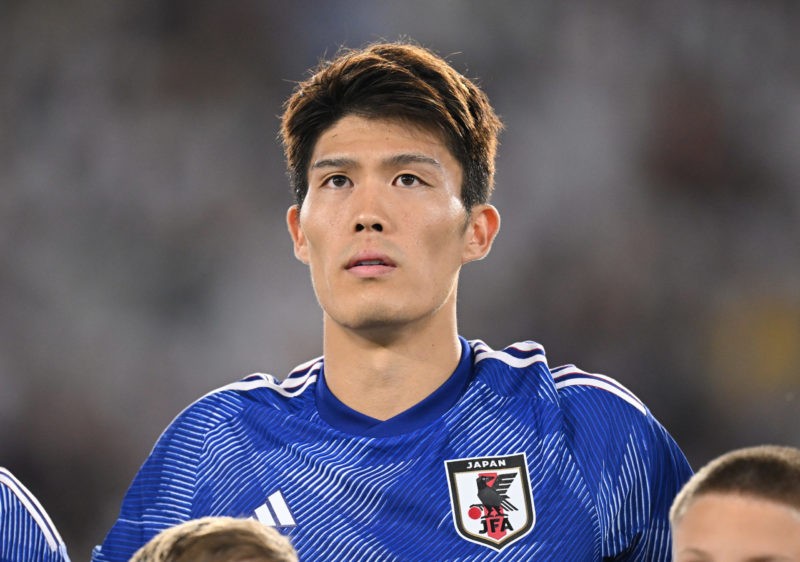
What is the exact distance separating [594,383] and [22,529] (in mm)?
1270

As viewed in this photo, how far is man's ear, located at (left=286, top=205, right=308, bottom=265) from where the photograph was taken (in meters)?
2.89

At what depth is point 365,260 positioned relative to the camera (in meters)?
2.64

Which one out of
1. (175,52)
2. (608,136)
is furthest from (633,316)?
(175,52)

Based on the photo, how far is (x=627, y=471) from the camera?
257 centimetres

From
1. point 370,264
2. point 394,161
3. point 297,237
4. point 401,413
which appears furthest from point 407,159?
point 401,413

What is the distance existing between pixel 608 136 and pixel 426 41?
2.90 ft

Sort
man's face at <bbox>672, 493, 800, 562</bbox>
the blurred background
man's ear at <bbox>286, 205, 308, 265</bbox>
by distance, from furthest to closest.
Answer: the blurred background
man's ear at <bbox>286, 205, 308, 265</bbox>
man's face at <bbox>672, 493, 800, 562</bbox>

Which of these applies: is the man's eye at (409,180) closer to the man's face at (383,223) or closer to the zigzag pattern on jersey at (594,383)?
the man's face at (383,223)

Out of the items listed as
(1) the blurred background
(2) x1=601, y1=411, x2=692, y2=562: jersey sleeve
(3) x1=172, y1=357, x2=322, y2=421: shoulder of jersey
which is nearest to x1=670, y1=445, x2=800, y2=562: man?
(2) x1=601, y1=411, x2=692, y2=562: jersey sleeve

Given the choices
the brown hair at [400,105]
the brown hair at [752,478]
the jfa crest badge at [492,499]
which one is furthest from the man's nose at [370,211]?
the brown hair at [752,478]

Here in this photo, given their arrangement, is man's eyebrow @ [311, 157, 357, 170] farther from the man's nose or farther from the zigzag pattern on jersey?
the zigzag pattern on jersey

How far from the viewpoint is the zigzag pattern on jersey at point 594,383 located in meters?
2.70

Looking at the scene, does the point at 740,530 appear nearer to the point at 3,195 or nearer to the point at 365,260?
the point at 365,260

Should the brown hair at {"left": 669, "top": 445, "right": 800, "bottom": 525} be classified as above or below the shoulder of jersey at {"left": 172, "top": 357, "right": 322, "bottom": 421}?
below
